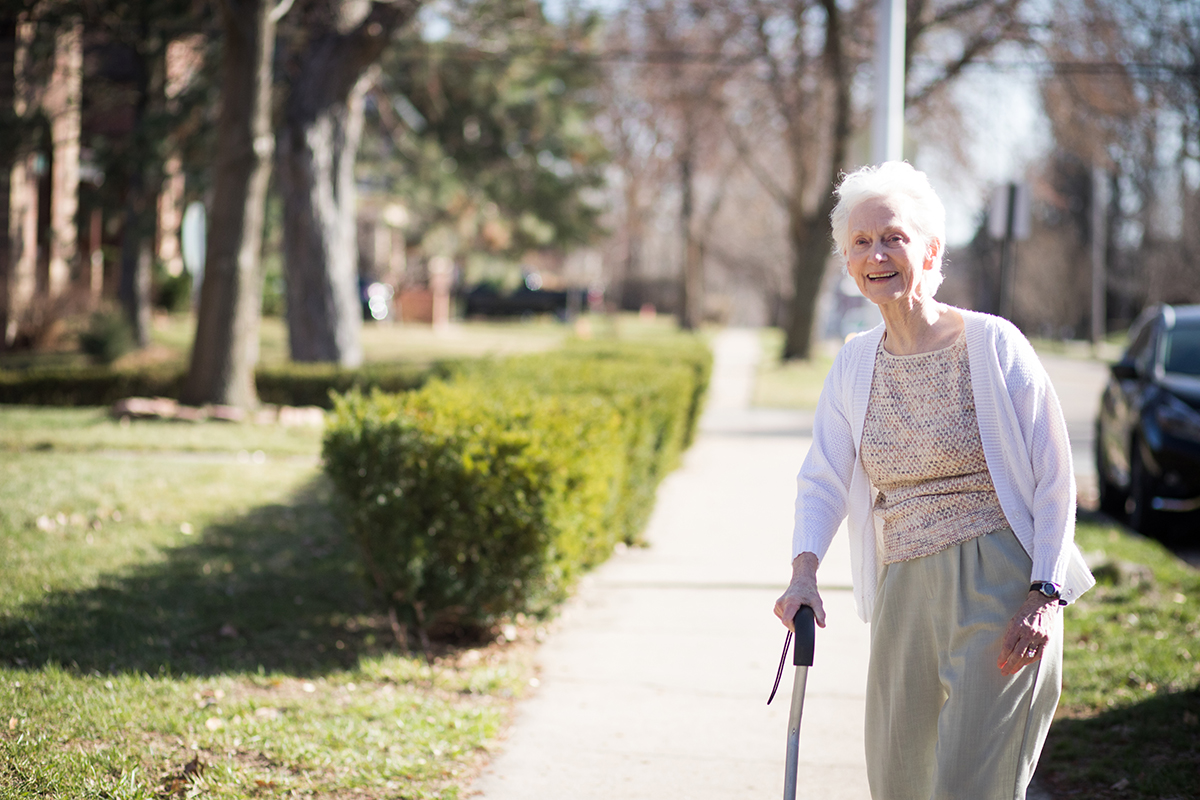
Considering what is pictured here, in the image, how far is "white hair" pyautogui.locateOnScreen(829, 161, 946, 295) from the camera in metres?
2.96

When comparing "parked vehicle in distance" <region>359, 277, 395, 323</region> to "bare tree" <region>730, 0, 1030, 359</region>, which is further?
"parked vehicle in distance" <region>359, 277, 395, 323</region>

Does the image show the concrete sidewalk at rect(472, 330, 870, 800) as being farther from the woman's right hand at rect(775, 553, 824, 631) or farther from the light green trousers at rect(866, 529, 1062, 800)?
the woman's right hand at rect(775, 553, 824, 631)

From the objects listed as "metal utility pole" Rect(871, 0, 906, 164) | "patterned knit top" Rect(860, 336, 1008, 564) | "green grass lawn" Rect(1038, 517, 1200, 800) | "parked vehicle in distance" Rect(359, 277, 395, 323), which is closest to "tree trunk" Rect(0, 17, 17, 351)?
"metal utility pole" Rect(871, 0, 906, 164)

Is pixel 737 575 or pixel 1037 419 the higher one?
pixel 1037 419

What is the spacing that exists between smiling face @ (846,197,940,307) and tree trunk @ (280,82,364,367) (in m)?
13.6

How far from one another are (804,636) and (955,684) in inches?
14.5

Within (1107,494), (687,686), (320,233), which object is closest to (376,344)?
(320,233)

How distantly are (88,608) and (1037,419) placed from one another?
4511mm

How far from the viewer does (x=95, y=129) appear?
77.5 feet

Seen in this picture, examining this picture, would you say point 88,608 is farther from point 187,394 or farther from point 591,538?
point 187,394

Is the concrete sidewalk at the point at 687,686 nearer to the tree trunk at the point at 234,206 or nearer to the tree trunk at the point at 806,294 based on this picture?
the tree trunk at the point at 234,206

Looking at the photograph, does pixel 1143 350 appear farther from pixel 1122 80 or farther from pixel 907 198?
pixel 1122 80

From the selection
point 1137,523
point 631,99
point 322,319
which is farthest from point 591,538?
point 631,99

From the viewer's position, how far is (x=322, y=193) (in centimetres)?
1586
